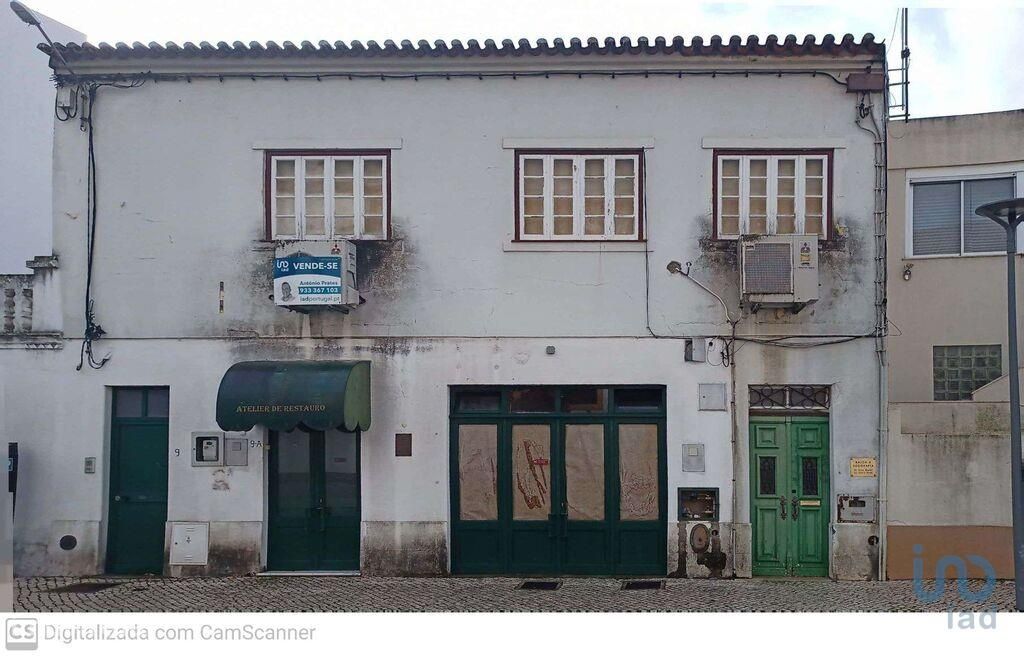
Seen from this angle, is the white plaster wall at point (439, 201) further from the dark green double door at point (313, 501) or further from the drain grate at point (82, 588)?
the drain grate at point (82, 588)

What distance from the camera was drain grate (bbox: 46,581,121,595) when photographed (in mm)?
10938

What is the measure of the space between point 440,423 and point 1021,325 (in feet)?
31.0

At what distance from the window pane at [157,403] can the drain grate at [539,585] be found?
5021 millimetres

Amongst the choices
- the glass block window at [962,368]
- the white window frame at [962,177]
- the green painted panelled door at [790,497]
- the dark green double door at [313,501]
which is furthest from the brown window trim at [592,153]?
the glass block window at [962,368]

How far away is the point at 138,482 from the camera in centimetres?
1192

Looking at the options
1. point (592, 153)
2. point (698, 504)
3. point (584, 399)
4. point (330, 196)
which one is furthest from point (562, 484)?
point (330, 196)

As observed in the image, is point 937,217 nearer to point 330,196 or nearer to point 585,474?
point 585,474

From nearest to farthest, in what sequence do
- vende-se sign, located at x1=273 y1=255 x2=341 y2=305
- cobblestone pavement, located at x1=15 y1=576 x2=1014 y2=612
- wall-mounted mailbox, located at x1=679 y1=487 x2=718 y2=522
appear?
cobblestone pavement, located at x1=15 y1=576 x2=1014 y2=612, vende-se sign, located at x1=273 y1=255 x2=341 y2=305, wall-mounted mailbox, located at x1=679 y1=487 x2=718 y2=522

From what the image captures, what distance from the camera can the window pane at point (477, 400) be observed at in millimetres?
11828

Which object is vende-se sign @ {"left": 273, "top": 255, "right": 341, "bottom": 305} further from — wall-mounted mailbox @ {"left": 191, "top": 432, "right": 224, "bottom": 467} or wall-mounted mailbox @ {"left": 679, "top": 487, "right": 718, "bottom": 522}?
wall-mounted mailbox @ {"left": 679, "top": 487, "right": 718, "bottom": 522}

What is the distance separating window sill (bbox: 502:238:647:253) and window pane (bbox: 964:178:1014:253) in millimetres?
6436

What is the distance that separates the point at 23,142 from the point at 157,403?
7083 millimetres

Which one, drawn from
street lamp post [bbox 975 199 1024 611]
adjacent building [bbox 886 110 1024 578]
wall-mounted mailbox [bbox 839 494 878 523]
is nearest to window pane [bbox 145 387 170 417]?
wall-mounted mailbox [bbox 839 494 878 523]

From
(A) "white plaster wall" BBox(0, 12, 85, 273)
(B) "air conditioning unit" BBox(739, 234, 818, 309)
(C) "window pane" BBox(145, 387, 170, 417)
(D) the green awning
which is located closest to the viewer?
(D) the green awning
